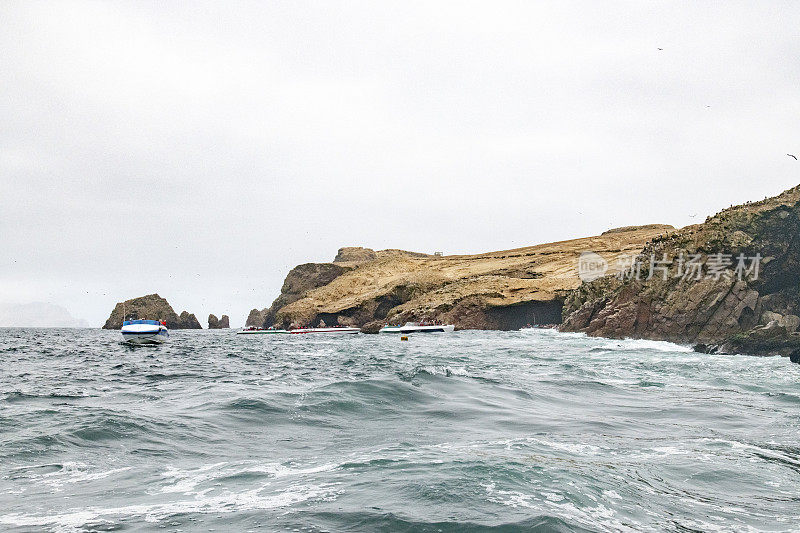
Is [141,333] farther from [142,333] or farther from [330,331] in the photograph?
[330,331]

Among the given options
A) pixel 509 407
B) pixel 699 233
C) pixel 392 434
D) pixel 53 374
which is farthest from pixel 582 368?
pixel 699 233

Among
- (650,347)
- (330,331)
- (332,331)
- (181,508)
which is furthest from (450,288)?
(181,508)

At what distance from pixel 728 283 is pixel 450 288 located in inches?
2981

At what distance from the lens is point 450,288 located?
5037 inches

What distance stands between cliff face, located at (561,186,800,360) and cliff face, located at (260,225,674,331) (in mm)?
46658

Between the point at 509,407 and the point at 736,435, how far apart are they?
20.5 ft

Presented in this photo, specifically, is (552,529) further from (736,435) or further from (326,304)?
(326,304)

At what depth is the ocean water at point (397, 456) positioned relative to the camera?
8.08m

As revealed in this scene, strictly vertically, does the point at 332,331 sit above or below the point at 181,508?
above

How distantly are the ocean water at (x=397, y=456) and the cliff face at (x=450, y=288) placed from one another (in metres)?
92.9

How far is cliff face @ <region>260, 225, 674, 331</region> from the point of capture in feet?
383
